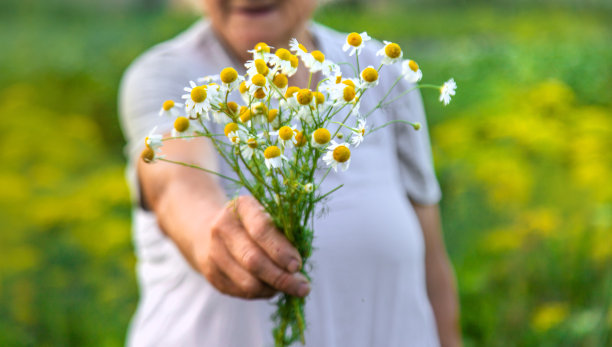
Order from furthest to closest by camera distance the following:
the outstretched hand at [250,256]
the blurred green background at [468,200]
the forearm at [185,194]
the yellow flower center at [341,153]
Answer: the blurred green background at [468,200] → the forearm at [185,194] → the outstretched hand at [250,256] → the yellow flower center at [341,153]

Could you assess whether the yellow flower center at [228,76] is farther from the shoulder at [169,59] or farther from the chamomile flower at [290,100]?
the shoulder at [169,59]

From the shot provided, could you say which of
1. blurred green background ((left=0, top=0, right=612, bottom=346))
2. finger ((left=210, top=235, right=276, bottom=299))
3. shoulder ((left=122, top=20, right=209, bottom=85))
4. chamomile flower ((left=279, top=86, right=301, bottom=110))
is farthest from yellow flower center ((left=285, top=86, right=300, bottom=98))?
blurred green background ((left=0, top=0, right=612, bottom=346))

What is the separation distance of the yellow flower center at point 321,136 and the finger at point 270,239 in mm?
124

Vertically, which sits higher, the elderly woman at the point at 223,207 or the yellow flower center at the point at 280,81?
the yellow flower center at the point at 280,81

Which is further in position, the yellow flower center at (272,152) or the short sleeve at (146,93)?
the short sleeve at (146,93)

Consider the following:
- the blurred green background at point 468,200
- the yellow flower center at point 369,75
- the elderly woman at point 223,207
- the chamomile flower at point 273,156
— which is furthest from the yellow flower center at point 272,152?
the blurred green background at point 468,200

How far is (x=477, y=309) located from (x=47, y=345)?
4.73 feet

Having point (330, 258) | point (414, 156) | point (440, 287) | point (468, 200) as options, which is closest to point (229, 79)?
point (330, 258)

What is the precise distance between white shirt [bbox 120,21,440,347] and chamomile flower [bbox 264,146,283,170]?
0.23 metres

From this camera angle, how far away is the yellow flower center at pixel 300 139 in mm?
653

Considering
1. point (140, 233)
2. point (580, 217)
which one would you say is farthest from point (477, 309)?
point (140, 233)

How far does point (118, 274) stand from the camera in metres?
2.72

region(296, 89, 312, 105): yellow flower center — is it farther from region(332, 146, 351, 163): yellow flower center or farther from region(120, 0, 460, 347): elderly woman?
region(120, 0, 460, 347): elderly woman

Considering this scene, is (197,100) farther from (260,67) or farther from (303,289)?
(303,289)
